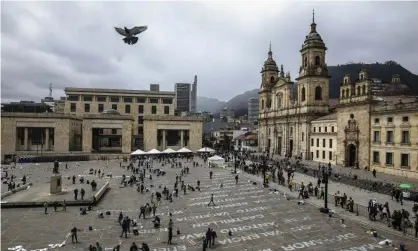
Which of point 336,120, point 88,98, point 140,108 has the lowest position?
point 336,120

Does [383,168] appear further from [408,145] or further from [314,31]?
[314,31]

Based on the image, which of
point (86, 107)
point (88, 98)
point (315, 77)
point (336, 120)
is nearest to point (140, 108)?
point (88, 98)

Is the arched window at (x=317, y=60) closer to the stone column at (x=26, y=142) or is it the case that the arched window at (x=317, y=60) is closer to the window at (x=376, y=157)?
the window at (x=376, y=157)

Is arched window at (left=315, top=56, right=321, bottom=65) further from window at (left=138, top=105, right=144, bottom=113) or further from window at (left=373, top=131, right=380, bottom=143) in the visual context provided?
window at (left=138, top=105, right=144, bottom=113)

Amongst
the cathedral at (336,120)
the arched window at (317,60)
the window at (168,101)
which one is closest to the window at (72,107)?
the window at (168,101)

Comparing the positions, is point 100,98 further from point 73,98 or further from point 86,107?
point 73,98

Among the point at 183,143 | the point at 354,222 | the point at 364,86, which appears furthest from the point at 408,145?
the point at 183,143
